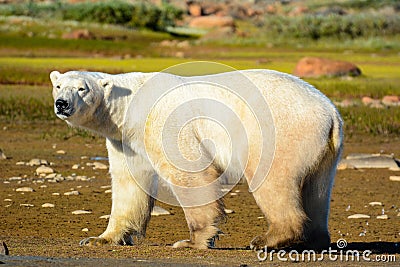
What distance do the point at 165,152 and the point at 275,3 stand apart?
11772 centimetres

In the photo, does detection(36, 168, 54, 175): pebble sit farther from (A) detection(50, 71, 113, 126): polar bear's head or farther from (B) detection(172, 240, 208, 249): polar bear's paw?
(B) detection(172, 240, 208, 249): polar bear's paw

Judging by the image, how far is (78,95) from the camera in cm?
795

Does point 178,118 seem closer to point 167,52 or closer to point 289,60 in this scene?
point 289,60

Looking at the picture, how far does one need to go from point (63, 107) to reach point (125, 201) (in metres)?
1.04

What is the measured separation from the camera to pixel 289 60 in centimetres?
3928

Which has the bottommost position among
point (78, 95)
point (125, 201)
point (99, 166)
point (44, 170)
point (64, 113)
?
point (99, 166)

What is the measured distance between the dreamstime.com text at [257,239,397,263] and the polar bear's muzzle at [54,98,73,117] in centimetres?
190

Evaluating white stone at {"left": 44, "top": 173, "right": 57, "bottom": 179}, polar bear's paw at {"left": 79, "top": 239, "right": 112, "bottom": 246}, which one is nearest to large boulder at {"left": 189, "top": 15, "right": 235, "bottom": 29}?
white stone at {"left": 44, "top": 173, "right": 57, "bottom": 179}

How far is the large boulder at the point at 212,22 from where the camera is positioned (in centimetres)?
8100

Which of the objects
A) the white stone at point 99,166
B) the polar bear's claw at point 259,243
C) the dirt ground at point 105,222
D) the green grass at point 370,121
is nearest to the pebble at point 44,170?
the dirt ground at point 105,222

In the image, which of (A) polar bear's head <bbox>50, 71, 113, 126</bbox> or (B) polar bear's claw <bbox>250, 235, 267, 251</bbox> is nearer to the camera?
(B) polar bear's claw <bbox>250, 235, 267, 251</bbox>

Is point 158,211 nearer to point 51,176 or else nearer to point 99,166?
point 51,176

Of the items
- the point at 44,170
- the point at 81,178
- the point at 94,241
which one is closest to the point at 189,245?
the point at 94,241

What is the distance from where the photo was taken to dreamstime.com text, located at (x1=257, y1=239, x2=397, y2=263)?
710 cm
